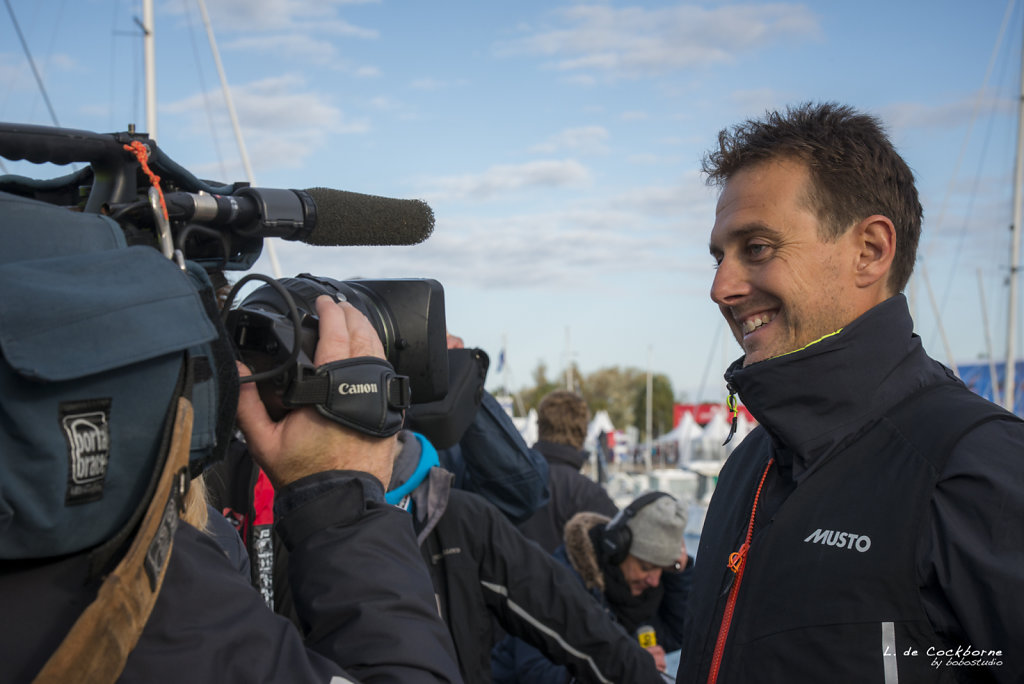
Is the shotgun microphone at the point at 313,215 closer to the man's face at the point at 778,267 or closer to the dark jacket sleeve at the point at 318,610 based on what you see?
the dark jacket sleeve at the point at 318,610

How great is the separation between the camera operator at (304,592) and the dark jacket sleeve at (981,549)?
0.88 meters

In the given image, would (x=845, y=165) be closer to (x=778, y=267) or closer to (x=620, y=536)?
(x=778, y=267)

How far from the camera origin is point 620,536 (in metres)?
3.55

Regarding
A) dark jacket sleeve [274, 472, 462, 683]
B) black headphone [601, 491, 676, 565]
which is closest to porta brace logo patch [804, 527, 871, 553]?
dark jacket sleeve [274, 472, 462, 683]

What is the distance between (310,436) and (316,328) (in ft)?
0.60

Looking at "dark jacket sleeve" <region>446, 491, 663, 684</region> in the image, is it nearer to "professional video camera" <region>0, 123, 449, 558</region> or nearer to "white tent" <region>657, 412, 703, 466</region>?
"professional video camera" <region>0, 123, 449, 558</region>

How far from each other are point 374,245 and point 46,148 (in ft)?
1.96

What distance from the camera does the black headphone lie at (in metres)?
3.55

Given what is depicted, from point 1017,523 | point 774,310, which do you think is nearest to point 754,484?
point 774,310

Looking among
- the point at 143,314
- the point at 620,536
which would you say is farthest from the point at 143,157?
the point at 620,536

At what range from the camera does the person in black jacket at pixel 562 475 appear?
459cm

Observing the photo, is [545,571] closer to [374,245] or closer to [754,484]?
[754,484]

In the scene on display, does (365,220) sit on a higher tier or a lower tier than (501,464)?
higher

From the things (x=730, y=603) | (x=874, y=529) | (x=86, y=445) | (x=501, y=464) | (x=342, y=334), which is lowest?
(x=501, y=464)
